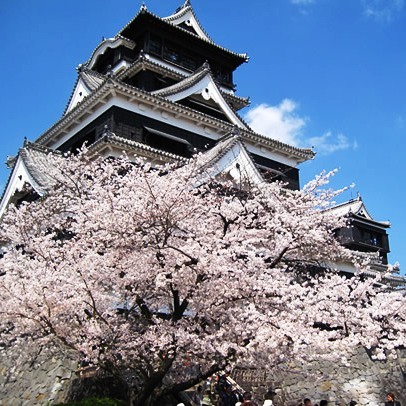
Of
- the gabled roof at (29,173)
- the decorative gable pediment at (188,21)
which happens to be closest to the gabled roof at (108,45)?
the decorative gable pediment at (188,21)

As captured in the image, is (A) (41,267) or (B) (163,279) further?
(A) (41,267)

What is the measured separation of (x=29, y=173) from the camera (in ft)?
52.1

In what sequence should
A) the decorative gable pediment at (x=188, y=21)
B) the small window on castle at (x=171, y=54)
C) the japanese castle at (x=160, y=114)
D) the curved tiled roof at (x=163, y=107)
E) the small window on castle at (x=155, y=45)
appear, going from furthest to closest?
1. the decorative gable pediment at (x=188, y=21)
2. the small window on castle at (x=171, y=54)
3. the small window on castle at (x=155, y=45)
4. the curved tiled roof at (x=163, y=107)
5. the japanese castle at (x=160, y=114)

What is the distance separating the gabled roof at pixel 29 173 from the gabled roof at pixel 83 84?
15.3 feet

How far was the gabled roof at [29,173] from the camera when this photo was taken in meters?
15.4

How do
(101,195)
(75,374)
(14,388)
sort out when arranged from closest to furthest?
(101,195) < (75,374) < (14,388)

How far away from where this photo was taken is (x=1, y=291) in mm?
7676

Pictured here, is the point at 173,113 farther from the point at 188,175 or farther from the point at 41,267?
the point at 41,267

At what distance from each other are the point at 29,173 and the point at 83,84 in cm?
690

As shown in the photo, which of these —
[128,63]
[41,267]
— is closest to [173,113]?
[128,63]

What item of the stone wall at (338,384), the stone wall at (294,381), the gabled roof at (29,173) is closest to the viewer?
the stone wall at (294,381)

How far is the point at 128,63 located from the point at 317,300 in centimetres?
1793

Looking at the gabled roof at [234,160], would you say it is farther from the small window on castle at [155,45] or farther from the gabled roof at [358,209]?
the gabled roof at [358,209]

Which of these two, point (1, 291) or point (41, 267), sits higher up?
point (41, 267)
